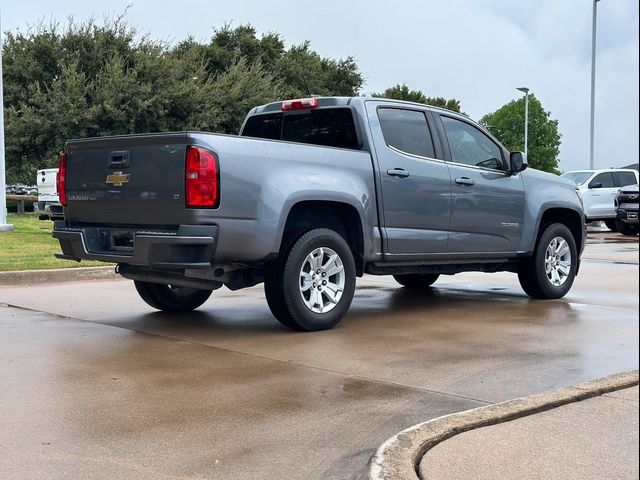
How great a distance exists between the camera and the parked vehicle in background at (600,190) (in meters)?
25.0

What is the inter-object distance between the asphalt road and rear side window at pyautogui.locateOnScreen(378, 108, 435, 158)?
1701 millimetres

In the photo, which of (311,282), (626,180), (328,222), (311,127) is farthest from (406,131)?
(626,180)

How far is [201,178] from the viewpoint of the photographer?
6.00 m

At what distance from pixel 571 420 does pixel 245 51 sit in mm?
45166

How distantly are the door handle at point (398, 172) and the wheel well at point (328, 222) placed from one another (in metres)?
→ 0.57

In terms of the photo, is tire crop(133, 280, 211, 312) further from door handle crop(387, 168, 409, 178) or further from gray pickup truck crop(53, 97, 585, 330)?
door handle crop(387, 168, 409, 178)

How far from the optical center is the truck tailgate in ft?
20.1

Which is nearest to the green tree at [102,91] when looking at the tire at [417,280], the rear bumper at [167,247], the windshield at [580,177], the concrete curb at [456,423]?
the windshield at [580,177]

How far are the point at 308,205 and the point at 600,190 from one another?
2046 centimetres

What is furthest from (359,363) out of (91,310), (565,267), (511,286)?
(511,286)

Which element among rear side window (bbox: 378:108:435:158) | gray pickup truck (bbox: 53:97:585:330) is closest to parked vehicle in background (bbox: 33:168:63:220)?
gray pickup truck (bbox: 53:97:585:330)

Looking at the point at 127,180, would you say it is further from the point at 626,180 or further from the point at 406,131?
the point at 626,180

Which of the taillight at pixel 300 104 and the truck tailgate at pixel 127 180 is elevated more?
the taillight at pixel 300 104

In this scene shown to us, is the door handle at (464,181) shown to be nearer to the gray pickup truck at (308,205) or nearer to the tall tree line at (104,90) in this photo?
the gray pickup truck at (308,205)
